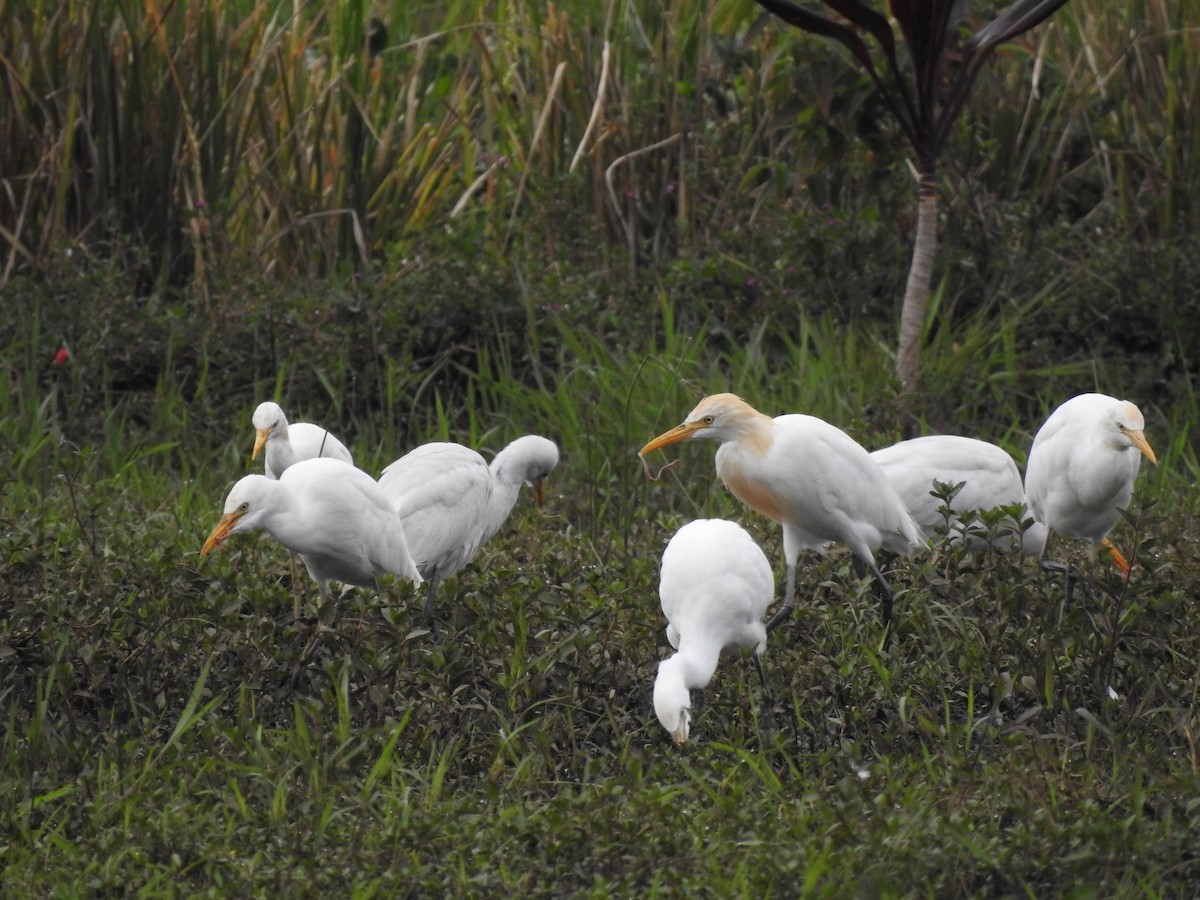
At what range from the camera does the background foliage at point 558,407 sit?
3.16 metres

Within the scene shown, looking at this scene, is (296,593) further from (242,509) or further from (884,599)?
(884,599)


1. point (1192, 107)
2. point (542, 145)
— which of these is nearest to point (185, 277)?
point (542, 145)

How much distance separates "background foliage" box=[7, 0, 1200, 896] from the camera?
3162 mm

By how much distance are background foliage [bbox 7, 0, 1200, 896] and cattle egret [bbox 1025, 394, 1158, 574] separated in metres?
0.16

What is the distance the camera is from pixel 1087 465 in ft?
15.0

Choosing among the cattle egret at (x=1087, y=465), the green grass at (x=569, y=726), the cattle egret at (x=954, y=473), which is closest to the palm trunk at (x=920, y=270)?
the green grass at (x=569, y=726)

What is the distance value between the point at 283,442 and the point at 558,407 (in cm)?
172

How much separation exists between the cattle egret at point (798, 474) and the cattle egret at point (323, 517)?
75cm

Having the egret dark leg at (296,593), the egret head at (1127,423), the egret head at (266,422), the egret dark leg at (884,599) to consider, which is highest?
the egret head at (1127,423)

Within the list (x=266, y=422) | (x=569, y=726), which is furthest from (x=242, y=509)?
(x=569, y=726)

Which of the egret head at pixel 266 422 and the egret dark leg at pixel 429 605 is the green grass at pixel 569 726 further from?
the egret head at pixel 266 422

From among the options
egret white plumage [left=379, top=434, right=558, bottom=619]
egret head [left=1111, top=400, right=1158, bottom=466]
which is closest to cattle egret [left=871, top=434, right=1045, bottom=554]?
egret head [left=1111, top=400, right=1158, bottom=466]

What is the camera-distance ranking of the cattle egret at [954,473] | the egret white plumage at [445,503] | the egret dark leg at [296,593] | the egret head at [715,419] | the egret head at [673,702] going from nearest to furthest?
the egret head at [673,702] → the egret dark leg at [296,593] → the egret head at [715,419] → the egret white plumage at [445,503] → the cattle egret at [954,473]

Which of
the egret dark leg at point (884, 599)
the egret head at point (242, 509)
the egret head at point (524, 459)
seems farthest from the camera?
the egret head at point (524, 459)
